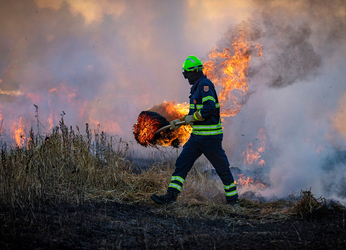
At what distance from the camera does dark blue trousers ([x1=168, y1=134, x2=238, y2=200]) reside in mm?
6133

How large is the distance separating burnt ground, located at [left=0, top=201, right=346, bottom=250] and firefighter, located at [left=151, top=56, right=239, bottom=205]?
0.74 metres

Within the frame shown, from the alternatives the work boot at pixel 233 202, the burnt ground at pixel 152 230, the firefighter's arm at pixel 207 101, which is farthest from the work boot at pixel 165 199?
the firefighter's arm at pixel 207 101

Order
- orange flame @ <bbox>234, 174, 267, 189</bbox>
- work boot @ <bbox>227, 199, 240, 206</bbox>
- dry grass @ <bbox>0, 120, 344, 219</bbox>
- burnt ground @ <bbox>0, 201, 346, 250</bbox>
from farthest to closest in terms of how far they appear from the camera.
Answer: orange flame @ <bbox>234, 174, 267, 189</bbox> < work boot @ <bbox>227, 199, 240, 206</bbox> < dry grass @ <bbox>0, 120, 344, 219</bbox> < burnt ground @ <bbox>0, 201, 346, 250</bbox>

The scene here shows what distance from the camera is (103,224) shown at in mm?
4441

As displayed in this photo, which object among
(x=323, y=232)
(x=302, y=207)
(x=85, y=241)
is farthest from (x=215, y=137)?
(x=85, y=241)

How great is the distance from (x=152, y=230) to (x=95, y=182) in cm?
298

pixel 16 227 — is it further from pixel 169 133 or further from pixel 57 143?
pixel 169 133

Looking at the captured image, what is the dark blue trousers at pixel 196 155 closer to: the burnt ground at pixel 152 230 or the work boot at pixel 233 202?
the work boot at pixel 233 202

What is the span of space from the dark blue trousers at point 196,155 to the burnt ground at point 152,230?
2.66 ft

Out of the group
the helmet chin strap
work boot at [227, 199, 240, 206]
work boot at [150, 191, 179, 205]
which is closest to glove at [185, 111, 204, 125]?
the helmet chin strap

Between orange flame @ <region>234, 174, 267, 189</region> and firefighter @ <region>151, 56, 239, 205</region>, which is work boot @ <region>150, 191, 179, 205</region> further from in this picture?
orange flame @ <region>234, 174, 267, 189</region>

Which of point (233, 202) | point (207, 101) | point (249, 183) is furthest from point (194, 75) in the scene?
point (249, 183)

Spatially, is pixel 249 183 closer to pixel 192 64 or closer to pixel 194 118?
pixel 194 118

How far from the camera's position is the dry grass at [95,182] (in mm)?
5480
